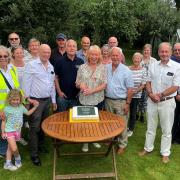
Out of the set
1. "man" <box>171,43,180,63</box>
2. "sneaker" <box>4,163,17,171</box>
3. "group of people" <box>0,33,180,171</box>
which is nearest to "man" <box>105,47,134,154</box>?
"group of people" <box>0,33,180,171</box>

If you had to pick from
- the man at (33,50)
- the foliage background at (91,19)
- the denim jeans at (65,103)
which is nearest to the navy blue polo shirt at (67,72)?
the denim jeans at (65,103)

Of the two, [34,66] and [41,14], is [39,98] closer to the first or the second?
[34,66]

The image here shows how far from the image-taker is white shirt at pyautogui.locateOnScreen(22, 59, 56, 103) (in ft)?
16.0

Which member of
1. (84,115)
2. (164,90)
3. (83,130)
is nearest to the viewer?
(83,130)

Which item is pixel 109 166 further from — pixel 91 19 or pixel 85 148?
pixel 91 19

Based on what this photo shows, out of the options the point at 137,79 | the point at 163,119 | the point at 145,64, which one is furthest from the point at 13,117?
the point at 145,64

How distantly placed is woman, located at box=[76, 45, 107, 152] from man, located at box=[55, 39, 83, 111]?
27cm

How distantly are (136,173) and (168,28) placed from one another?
45.5 feet

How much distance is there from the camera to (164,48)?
490 centimetres

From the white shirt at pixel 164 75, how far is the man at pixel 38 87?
5.24 feet

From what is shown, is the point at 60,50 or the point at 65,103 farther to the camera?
the point at 60,50

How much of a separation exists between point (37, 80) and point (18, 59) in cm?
71

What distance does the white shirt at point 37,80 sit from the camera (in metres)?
4.88

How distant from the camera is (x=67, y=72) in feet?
17.7
